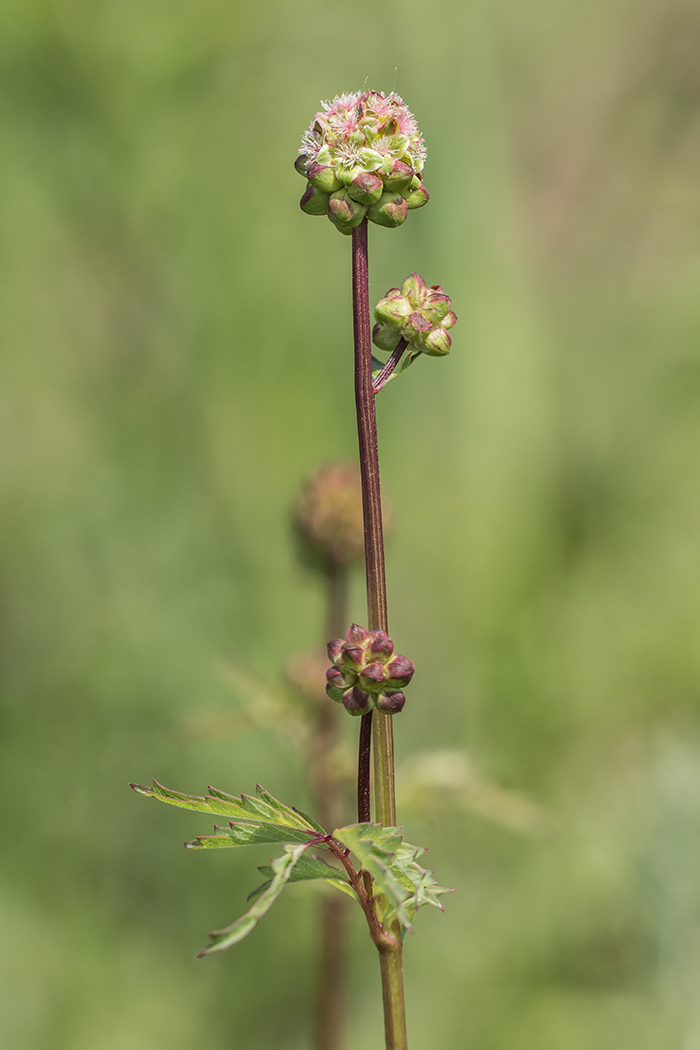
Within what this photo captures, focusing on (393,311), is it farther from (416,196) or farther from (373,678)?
(373,678)

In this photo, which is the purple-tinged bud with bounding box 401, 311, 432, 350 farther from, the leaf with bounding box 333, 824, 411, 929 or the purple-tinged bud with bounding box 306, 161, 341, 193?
the leaf with bounding box 333, 824, 411, 929

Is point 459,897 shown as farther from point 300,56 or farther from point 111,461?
point 300,56

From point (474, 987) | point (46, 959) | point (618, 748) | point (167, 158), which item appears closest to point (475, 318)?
point (167, 158)

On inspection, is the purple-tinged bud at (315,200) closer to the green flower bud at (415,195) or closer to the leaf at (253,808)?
the green flower bud at (415,195)

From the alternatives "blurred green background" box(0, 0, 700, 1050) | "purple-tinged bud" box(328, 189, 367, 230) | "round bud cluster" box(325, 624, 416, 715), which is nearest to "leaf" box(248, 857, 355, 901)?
"round bud cluster" box(325, 624, 416, 715)

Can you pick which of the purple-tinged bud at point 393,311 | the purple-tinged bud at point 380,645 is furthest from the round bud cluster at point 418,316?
the purple-tinged bud at point 380,645

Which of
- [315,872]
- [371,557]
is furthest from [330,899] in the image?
[371,557]
